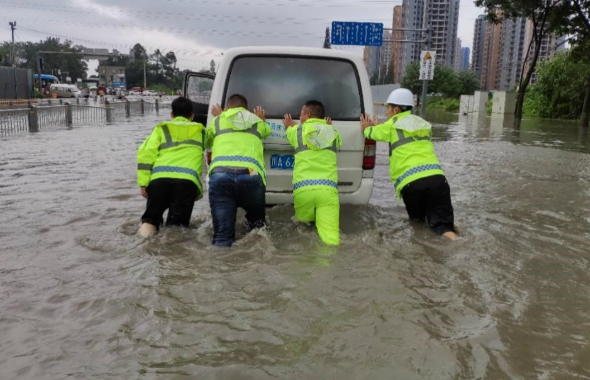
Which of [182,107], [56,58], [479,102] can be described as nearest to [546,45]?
[479,102]

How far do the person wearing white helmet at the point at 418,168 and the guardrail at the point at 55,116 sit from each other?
1335 cm

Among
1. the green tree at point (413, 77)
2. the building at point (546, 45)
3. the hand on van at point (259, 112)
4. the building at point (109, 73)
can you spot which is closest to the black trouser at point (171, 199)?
the hand on van at point (259, 112)

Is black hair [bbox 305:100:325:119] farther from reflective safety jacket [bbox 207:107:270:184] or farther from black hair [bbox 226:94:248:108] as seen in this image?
black hair [bbox 226:94:248:108]

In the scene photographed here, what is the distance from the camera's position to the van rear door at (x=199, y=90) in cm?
593

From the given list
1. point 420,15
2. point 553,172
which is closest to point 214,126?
point 553,172

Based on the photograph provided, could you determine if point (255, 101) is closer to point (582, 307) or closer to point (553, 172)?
point (582, 307)

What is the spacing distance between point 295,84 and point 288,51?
0.33 m

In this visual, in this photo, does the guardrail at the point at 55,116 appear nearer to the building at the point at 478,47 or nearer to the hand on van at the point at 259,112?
the hand on van at the point at 259,112

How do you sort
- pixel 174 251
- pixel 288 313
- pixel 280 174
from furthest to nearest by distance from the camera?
pixel 280 174, pixel 174 251, pixel 288 313

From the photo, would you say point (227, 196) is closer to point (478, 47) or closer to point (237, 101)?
point (237, 101)

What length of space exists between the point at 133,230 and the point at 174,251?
3.48 feet

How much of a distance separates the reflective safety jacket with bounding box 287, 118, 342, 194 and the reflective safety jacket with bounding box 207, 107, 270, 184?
36 centimetres

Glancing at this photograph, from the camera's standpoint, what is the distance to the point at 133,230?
5.59 meters

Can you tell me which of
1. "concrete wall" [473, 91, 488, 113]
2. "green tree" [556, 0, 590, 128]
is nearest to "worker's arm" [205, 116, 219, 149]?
"green tree" [556, 0, 590, 128]
